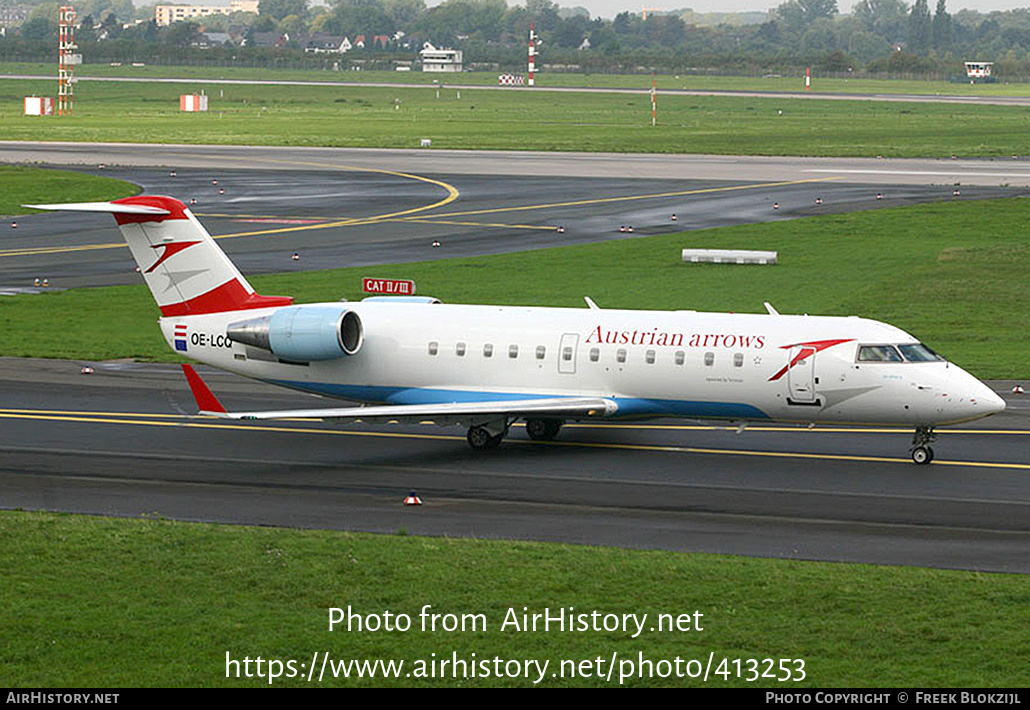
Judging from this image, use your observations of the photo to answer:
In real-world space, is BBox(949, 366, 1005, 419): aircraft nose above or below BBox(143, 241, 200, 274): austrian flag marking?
below

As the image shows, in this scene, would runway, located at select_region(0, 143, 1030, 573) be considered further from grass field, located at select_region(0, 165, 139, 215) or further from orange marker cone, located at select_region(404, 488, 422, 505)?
grass field, located at select_region(0, 165, 139, 215)

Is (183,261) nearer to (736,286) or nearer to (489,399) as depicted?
(489,399)

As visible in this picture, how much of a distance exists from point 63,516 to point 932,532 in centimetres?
1512

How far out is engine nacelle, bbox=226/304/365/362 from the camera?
117ft

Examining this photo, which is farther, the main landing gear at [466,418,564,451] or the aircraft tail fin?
the aircraft tail fin

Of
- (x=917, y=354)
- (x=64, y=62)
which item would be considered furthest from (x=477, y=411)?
(x=64, y=62)

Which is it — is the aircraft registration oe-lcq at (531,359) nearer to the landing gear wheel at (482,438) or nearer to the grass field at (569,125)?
the landing gear wheel at (482,438)

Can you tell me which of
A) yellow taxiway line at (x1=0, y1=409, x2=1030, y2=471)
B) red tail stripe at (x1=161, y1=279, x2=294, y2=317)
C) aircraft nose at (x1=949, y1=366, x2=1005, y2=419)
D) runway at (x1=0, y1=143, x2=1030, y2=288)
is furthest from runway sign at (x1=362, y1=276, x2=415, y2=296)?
runway at (x1=0, y1=143, x2=1030, y2=288)

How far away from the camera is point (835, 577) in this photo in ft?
77.6

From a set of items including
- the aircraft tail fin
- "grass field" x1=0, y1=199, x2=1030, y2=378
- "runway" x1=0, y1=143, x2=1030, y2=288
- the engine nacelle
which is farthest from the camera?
"runway" x1=0, y1=143, x2=1030, y2=288

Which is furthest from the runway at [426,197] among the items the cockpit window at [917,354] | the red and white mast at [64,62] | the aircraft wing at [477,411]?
the red and white mast at [64,62]

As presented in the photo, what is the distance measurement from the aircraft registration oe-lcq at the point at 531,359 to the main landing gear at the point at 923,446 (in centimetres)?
2

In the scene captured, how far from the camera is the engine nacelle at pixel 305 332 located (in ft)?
117

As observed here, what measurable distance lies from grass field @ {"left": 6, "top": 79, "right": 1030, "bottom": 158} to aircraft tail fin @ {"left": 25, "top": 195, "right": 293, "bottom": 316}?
7945cm
